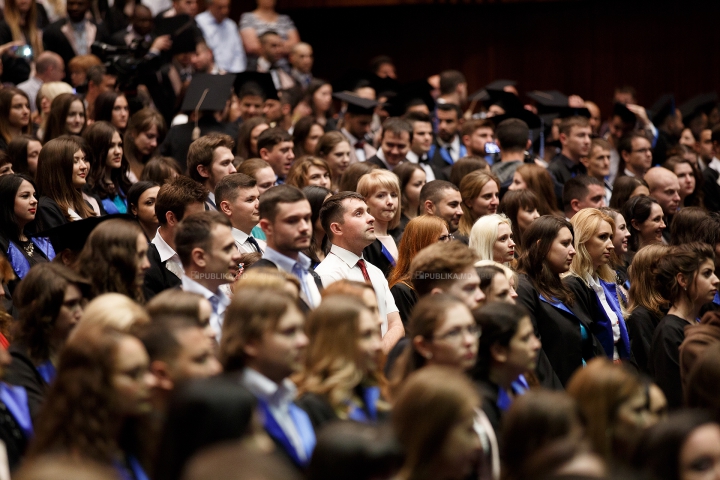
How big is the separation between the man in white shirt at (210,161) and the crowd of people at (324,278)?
0.02 meters

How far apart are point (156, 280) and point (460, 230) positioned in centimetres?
239

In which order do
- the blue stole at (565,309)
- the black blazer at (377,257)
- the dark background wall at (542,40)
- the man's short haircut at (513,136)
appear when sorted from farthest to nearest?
the dark background wall at (542,40)
the man's short haircut at (513,136)
the black blazer at (377,257)
the blue stole at (565,309)

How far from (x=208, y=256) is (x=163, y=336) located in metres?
1.27

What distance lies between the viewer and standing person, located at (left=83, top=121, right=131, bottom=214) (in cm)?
646

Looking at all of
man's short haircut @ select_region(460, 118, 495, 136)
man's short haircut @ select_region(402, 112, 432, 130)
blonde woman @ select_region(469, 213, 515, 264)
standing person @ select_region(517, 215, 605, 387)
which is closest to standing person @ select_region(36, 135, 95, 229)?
blonde woman @ select_region(469, 213, 515, 264)

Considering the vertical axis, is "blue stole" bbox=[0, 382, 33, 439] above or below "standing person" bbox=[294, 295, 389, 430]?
below

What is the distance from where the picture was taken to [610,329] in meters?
5.59

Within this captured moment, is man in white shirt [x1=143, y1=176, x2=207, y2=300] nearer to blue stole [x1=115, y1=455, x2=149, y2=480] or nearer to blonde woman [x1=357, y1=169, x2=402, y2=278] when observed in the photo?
blonde woman [x1=357, y1=169, x2=402, y2=278]

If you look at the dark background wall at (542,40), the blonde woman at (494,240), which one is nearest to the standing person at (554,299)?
the blonde woman at (494,240)

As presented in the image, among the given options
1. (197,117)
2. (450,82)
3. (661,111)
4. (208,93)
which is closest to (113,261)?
(197,117)

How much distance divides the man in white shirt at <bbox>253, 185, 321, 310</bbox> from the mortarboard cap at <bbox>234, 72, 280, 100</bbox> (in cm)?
430

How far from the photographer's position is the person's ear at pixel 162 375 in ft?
9.71

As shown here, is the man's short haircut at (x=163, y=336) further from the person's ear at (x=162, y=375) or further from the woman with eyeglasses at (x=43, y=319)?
the woman with eyeglasses at (x=43, y=319)

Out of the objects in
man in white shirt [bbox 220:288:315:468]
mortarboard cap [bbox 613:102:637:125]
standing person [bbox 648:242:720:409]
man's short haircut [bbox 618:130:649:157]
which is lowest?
mortarboard cap [bbox 613:102:637:125]
